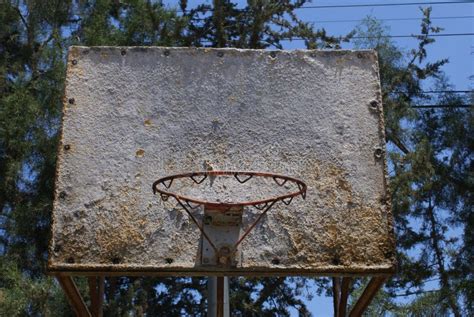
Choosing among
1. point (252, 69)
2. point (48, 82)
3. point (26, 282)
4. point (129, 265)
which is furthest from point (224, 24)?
Result: point (129, 265)

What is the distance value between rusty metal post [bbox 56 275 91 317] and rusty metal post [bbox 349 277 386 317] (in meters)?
1.30

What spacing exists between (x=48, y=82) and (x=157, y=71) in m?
7.03

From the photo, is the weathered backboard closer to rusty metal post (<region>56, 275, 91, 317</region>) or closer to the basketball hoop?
the basketball hoop

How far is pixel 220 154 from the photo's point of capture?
13.0ft

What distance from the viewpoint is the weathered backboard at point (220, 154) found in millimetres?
3729

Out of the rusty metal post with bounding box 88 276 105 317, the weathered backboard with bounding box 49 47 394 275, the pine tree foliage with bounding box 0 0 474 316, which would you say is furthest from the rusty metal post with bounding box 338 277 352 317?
the pine tree foliage with bounding box 0 0 474 316

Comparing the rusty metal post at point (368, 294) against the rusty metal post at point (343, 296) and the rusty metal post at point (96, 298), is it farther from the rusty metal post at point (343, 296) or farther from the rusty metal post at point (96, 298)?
the rusty metal post at point (96, 298)

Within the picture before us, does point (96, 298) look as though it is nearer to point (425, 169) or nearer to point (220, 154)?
point (220, 154)

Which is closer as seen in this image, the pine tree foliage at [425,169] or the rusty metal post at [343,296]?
the rusty metal post at [343,296]

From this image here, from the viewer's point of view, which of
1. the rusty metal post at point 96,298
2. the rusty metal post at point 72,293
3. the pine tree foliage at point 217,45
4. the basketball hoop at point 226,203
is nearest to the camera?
the basketball hoop at point 226,203

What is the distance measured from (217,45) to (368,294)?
7699mm

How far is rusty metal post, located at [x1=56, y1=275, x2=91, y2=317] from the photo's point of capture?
3.86m

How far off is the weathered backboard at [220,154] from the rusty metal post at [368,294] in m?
0.16

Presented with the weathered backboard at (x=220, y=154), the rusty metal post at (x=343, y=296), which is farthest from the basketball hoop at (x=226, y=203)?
the rusty metal post at (x=343, y=296)
